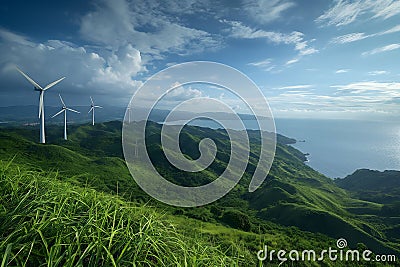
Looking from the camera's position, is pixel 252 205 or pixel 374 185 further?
pixel 374 185

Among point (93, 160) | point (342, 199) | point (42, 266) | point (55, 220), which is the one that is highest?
point (55, 220)

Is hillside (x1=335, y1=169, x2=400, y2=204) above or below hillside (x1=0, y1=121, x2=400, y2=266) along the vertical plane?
A: below

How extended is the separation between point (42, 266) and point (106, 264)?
2.54 ft

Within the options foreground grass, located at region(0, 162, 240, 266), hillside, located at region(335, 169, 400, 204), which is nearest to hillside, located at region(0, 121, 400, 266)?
hillside, located at region(335, 169, 400, 204)

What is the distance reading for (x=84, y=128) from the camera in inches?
7116

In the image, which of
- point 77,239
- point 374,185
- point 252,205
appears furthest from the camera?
point 374,185

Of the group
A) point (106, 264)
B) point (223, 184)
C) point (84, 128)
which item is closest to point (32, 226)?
point (106, 264)

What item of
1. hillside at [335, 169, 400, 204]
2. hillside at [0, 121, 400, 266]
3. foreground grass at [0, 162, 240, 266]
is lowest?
hillside at [335, 169, 400, 204]

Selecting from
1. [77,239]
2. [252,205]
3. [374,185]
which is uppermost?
[77,239]

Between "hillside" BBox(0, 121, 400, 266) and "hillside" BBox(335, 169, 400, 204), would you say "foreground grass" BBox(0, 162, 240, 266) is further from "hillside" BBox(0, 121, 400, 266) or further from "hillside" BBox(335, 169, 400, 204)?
"hillside" BBox(335, 169, 400, 204)

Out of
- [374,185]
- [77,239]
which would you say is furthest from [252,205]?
[77,239]

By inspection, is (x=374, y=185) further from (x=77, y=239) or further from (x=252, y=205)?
(x=77, y=239)

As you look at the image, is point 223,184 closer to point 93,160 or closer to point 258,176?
point 258,176

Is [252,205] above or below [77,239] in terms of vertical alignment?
below
